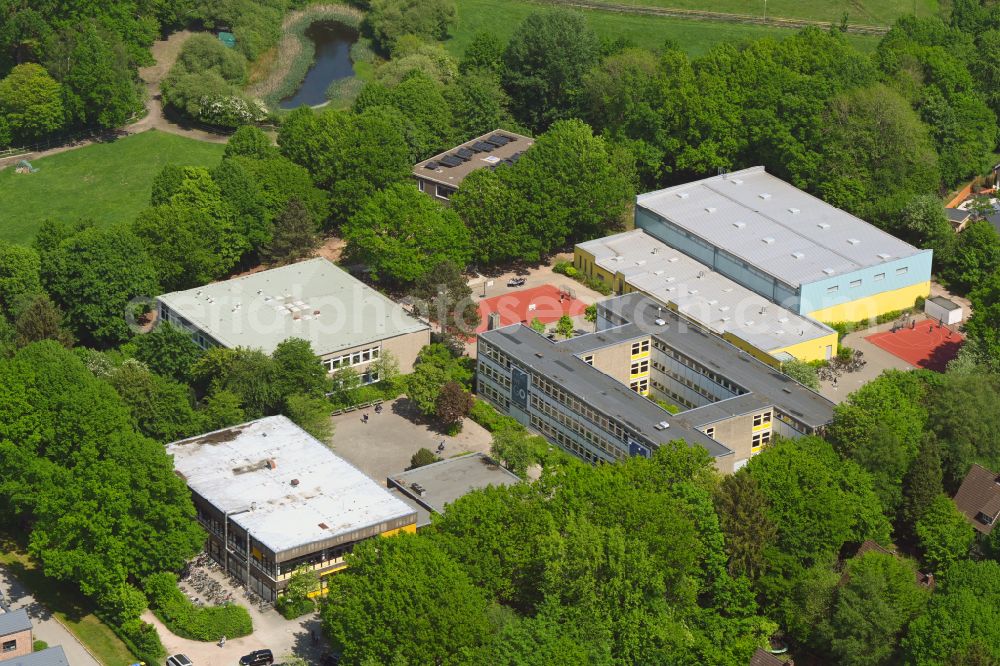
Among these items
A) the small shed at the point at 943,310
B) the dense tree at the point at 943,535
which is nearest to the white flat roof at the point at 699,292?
the small shed at the point at 943,310

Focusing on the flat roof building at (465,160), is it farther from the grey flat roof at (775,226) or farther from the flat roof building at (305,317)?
the flat roof building at (305,317)

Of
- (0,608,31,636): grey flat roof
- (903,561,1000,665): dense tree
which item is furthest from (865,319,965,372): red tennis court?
(0,608,31,636): grey flat roof

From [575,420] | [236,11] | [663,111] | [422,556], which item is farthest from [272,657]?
[236,11]

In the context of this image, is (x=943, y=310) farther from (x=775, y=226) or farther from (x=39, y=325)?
(x=39, y=325)

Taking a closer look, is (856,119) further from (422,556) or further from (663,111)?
(422,556)

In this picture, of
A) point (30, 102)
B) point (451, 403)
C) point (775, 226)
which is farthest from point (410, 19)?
point (451, 403)

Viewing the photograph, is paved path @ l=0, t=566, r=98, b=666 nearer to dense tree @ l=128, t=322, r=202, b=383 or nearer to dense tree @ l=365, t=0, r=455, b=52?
dense tree @ l=128, t=322, r=202, b=383
